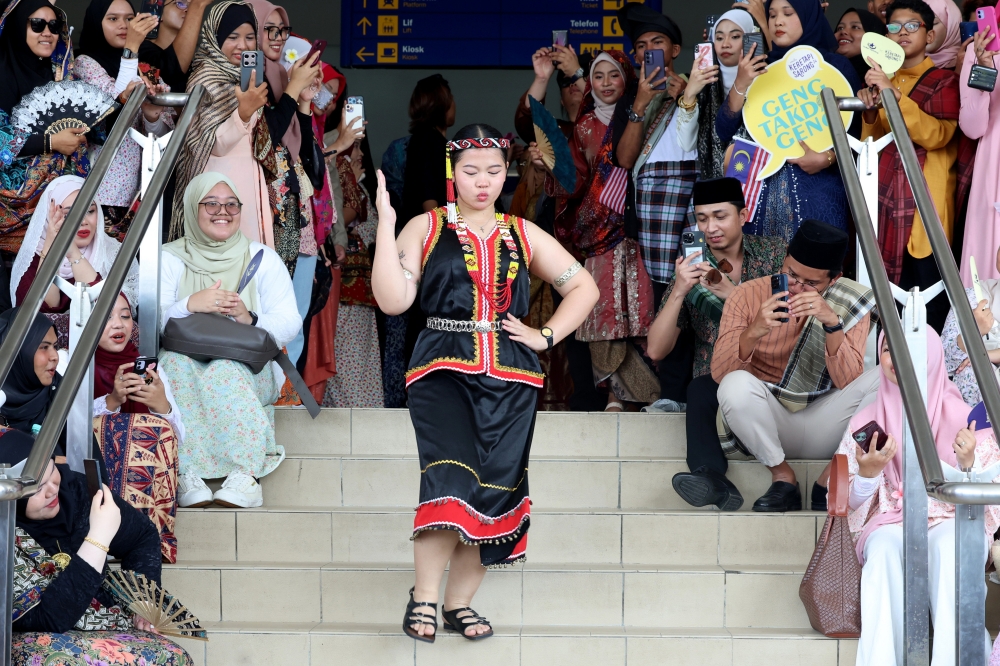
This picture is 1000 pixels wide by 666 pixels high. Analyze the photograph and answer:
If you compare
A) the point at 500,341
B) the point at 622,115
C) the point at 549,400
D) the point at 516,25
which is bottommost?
the point at 549,400

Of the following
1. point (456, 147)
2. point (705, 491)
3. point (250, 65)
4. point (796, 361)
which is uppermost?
point (250, 65)

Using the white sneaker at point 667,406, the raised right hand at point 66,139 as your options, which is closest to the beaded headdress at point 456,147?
the white sneaker at point 667,406

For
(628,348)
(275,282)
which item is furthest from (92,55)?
(628,348)

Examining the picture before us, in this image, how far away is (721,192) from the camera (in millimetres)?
4676

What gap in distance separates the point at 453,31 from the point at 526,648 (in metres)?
5.02

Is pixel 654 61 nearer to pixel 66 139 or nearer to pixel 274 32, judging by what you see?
pixel 274 32

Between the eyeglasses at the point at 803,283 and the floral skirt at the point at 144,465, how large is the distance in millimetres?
2205

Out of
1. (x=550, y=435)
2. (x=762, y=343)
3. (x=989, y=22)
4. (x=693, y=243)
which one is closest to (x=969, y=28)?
(x=989, y=22)

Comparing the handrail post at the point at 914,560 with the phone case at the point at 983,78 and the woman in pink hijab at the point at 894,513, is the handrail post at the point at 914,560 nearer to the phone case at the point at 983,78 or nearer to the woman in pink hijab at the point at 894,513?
the woman in pink hijab at the point at 894,513

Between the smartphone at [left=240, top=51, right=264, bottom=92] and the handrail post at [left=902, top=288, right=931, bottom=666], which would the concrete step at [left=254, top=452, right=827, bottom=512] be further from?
the smartphone at [left=240, top=51, right=264, bottom=92]

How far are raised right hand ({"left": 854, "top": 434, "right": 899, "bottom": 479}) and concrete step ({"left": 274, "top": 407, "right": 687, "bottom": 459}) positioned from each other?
1.03m

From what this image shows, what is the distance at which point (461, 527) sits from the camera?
10.5 ft

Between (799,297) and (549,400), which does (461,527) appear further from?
(549,400)

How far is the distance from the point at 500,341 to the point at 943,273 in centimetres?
123
